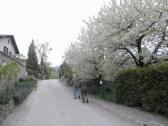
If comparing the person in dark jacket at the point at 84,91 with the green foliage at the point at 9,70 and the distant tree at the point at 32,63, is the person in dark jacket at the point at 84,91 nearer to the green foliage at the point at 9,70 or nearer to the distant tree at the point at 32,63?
the green foliage at the point at 9,70

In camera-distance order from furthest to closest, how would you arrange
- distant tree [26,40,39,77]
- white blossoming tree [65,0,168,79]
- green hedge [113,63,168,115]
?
distant tree [26,40,39,77] → white blossoming tree [65,0,168,79] → green hedge [113,63,168,115]

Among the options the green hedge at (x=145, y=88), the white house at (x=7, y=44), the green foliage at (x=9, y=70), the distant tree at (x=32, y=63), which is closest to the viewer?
the green hedge at (x=145, y=88)

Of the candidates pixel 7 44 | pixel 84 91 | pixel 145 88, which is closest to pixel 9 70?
pixel 84 91

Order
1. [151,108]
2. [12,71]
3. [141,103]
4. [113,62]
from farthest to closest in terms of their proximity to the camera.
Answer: [113,62] → [12,71] → [141,103] → [151,108]

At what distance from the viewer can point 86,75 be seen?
94.1 ft

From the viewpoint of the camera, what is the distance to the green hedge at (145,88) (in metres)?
12.5

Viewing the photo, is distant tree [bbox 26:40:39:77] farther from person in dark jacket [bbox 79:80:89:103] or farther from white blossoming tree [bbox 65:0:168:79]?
person in dark jacket [bbox 79:80:89:103]

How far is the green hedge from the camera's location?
12538 mm

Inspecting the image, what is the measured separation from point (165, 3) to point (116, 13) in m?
3.33

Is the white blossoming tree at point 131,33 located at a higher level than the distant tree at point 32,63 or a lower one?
lower

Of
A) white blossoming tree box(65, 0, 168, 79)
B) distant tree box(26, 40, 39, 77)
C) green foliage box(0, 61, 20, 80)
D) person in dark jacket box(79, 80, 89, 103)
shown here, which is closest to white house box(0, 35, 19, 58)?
white blossoming tree box(65, 0, 168, 79)

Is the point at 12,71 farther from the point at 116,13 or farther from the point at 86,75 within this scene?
the point at 86,75

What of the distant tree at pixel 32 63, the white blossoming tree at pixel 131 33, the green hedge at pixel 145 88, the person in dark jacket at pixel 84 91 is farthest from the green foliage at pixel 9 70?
the distant tree at pixel 32 63

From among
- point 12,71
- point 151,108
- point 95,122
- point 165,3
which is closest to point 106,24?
point 165,3
